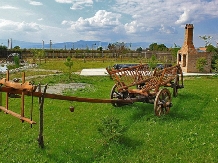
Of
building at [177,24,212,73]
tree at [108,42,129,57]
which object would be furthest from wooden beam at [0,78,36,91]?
tree at [108,42,129,57]

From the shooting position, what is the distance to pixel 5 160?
560cm

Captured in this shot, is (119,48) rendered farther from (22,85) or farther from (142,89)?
(22,85)

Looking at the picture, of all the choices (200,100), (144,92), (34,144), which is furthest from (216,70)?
(34,144)

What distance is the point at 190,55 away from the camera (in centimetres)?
2330

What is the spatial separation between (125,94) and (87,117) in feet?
4.69

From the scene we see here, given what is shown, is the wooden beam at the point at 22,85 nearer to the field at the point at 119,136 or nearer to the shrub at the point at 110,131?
the field at the point at 119,136

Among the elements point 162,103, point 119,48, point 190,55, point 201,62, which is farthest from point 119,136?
point 119,48

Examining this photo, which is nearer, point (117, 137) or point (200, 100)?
point (117, 137)

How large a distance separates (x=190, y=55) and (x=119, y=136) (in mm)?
18627

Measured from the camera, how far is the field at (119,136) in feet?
18.7

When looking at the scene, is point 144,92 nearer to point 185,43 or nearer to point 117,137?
point 117,137

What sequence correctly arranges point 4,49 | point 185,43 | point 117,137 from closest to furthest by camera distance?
point 117,137 < point 185,43 < point 4,49

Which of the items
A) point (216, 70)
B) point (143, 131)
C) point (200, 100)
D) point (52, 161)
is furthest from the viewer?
point (216, 70)

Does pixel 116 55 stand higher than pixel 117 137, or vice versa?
pixel 116 55
